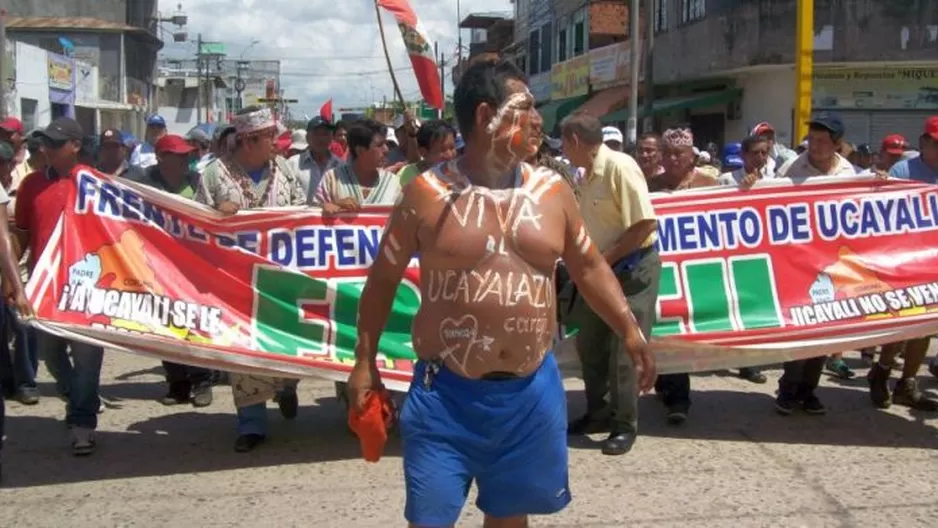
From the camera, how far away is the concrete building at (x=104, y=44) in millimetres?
48250

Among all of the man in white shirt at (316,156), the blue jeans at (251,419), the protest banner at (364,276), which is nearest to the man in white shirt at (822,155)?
the protest banner at (364,276)

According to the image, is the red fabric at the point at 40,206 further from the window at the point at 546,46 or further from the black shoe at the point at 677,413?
the window at the point at 546,46

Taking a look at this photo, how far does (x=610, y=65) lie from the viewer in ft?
114

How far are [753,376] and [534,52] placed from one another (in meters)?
43.6

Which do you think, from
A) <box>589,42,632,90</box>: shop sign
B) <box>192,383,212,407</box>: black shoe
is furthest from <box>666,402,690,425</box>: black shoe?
<box>589,42,632,90</box>: shop sign

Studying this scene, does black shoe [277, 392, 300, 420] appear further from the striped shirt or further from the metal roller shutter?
the metal roller shutter

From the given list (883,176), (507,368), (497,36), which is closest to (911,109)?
(883,176)

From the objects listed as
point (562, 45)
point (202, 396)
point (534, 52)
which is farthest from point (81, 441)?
point (534, 52)

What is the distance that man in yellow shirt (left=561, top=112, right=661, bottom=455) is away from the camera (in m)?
5.83

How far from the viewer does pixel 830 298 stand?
21.6 ft

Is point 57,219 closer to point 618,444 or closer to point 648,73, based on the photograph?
point 618,444

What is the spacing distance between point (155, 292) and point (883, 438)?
4.12 m

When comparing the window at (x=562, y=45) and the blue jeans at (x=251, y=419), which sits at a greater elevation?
the window at (x=562, y=45)

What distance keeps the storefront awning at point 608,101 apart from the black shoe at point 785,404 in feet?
85.7
